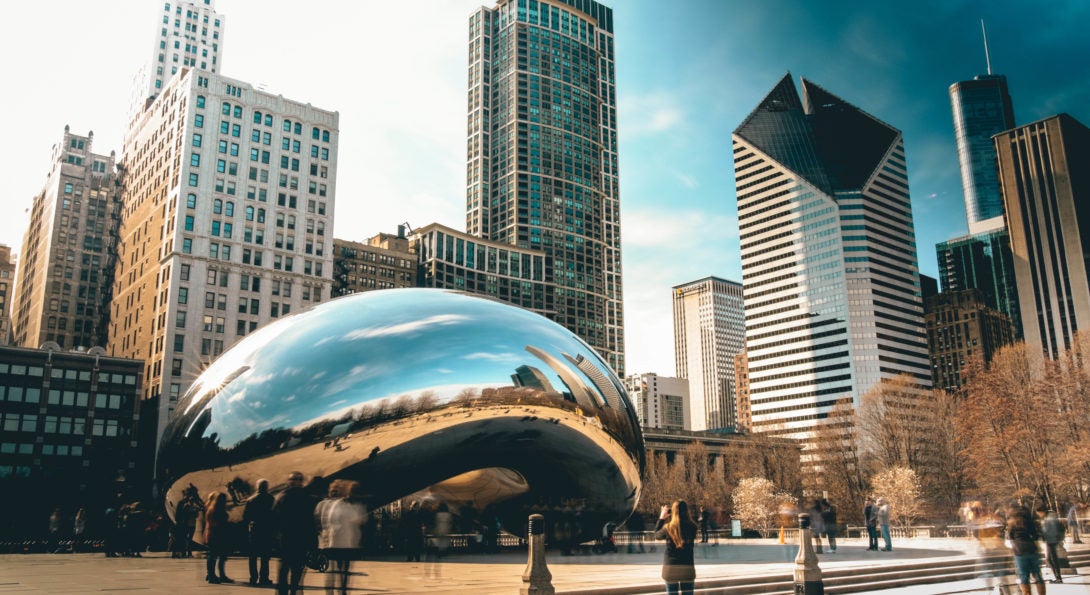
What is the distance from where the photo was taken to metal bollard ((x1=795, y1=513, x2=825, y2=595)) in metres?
11.6

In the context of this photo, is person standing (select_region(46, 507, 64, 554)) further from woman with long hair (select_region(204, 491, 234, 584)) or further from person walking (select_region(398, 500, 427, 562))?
person walking (select_region(398, 500, 427, 562))

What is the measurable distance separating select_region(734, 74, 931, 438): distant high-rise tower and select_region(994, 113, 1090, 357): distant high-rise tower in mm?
120290

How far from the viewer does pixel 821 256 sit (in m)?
170

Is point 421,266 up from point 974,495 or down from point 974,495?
up

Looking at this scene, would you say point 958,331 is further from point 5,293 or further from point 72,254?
point 5,293

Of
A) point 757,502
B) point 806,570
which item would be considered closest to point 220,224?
point 757,502

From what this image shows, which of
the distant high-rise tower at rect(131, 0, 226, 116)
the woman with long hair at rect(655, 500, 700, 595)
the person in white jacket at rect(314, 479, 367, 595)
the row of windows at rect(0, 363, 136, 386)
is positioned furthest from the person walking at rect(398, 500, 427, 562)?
the distant high-rise tower at rect(131, 0, 226, 116)

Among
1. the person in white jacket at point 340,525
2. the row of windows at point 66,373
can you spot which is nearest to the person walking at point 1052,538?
the person in white jacket at point 340,525

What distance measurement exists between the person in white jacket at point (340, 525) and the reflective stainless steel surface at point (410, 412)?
99mm

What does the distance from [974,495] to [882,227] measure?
121881 millimetres

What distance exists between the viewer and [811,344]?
557 feet

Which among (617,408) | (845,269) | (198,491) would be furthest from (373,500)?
(845,269)

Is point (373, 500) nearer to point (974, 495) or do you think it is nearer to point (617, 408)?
point (617, 408)

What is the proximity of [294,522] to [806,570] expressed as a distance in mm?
9171
